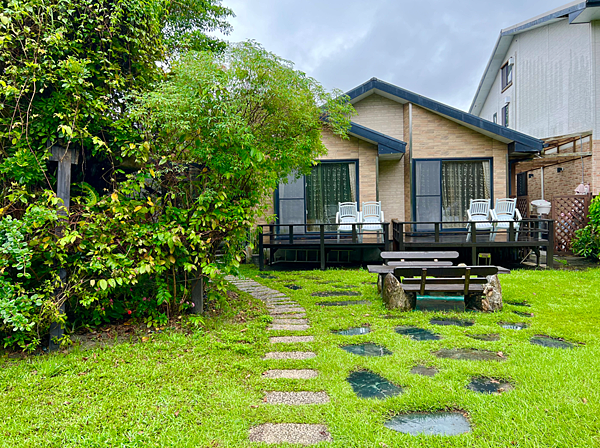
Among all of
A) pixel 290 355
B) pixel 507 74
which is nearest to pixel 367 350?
pixel 290 355

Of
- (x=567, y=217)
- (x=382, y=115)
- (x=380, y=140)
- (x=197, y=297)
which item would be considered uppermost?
(x=382, y=115)

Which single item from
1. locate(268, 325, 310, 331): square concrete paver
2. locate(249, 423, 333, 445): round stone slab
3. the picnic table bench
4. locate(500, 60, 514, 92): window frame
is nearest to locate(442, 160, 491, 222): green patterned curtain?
the picnic table bench

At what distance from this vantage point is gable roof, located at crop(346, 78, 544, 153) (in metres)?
10.5

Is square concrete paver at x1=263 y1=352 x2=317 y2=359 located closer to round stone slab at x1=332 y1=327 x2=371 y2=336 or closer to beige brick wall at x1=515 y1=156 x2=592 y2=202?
round stone slab at x1=332 y1=327 x2=371 y2=336

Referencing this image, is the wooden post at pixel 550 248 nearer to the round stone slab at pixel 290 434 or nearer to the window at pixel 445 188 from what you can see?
the window at pixel 445 188

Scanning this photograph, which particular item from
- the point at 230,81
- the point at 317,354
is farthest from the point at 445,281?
the point at 230,81

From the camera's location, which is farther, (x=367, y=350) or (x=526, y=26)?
(x=526, y=26)

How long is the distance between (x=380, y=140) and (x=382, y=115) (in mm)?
2244

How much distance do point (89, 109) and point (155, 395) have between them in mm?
2818

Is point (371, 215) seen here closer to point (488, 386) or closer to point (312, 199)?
point (312, 199)

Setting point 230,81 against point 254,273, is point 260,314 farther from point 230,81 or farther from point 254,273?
point 254,273

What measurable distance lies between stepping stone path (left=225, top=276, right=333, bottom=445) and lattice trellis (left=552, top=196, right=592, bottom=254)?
31.7 ft

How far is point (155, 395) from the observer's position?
9.31ft

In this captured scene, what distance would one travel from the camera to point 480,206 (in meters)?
10.8
